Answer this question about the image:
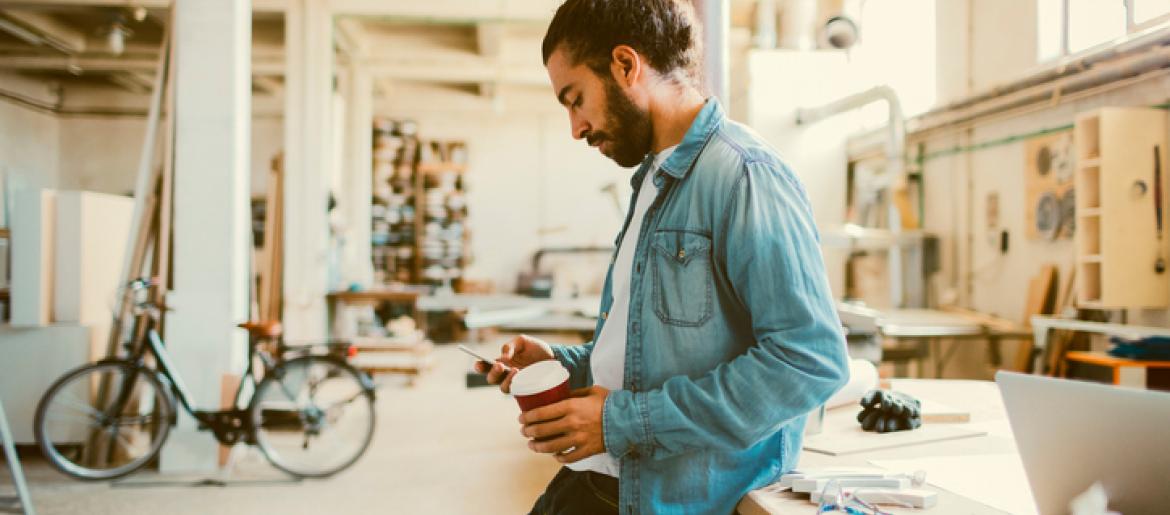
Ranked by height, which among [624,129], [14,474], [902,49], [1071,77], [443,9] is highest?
[443,9]

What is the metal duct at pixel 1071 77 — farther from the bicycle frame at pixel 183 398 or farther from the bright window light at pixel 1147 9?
the bicycle frame at pixel 183 398

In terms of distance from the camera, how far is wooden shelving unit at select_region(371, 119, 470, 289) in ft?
38.5

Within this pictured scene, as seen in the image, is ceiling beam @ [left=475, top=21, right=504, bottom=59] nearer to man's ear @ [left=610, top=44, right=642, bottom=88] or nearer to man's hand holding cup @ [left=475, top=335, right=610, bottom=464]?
man's ear @ [left=610, top=44, right=642, bottom=88]

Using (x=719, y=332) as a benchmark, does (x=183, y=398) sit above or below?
below

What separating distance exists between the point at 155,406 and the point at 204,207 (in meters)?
1.15

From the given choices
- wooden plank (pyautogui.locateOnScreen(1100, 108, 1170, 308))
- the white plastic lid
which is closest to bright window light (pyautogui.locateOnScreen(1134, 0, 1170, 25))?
wooden plank (pyautogui.locateOnScreen(1100, 108, 1170, 308))

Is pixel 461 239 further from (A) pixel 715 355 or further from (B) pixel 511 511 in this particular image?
(A) pixel 715 355

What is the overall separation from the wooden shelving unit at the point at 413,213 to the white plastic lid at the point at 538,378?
10.9 m

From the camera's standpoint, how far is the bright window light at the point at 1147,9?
14.0 feet

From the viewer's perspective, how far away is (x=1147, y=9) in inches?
171

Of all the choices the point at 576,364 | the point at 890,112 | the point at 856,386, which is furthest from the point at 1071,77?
the point at 576,364

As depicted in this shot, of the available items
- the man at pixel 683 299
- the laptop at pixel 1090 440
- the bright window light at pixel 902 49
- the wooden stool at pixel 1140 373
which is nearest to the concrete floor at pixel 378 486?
the man at pixel 683 299

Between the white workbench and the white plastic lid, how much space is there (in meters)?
0.34

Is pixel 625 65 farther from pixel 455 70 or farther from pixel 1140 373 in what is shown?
pixel 455 70
